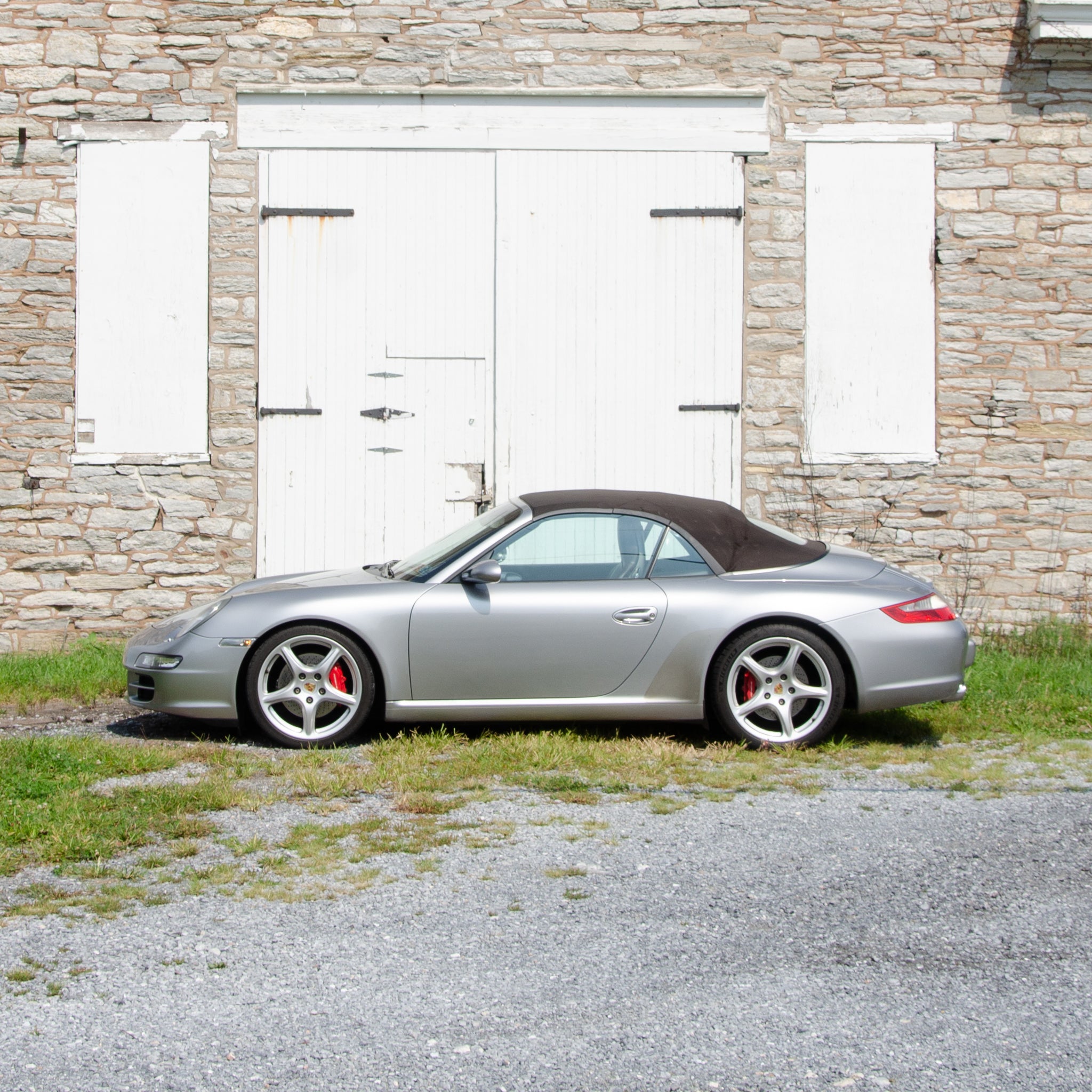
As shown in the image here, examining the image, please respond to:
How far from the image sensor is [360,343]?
1011 centimetres

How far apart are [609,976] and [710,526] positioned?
372 cm

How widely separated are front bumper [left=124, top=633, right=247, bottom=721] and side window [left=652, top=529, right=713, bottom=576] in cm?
213

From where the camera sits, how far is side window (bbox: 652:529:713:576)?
21.6 feet

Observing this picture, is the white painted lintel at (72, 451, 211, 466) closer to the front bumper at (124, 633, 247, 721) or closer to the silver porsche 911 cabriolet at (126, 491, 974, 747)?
the silver porsche 911 cabriolet at (126, 491, 974, 747)

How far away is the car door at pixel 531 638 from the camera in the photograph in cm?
636

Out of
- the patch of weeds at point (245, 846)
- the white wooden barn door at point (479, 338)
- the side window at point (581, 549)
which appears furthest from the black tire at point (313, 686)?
the white wooden barn door at point (479, 338)

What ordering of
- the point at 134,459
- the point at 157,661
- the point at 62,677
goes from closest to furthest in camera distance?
the point at 157,661 → the point at 62,677 → the point at 134,459

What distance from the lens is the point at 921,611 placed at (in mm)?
6469

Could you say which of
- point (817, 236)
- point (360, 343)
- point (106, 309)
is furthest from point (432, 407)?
point (817, 236)

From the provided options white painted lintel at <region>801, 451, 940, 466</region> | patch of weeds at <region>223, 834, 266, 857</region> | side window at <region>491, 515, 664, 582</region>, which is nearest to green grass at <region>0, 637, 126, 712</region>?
side window at <region>491, 515, 664, 582</region>

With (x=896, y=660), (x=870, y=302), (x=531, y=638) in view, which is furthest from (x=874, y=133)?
(x=531, y=638)

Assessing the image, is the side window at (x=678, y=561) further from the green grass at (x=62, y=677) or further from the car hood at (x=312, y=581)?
the green grass at (x=62, y=677)

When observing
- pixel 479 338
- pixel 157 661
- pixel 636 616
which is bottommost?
pixel 157 661

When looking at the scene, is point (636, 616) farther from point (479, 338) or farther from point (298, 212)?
point (298, 212)
